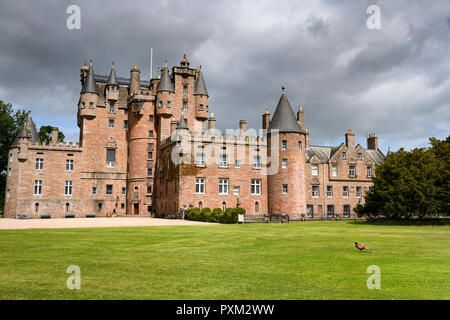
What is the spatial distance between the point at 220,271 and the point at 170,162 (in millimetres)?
39410

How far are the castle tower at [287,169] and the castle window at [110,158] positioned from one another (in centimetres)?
2345

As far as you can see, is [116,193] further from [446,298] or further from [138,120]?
[446,298]

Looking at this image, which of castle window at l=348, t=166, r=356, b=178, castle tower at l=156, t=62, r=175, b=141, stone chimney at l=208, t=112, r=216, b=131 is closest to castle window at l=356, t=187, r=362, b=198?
castle window at l=348, t=166, r=356, b=178

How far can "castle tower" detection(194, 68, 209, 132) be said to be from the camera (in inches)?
2324

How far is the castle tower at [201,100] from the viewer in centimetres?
5903

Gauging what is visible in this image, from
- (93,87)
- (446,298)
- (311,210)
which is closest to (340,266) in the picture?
(446,298)

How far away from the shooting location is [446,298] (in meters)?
8.27

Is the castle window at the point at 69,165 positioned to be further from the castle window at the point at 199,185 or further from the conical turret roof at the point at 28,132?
the castle window at the point at 199,185

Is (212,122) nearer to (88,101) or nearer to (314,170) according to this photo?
(314,170)

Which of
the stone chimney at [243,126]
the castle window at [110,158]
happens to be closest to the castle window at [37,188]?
the castle window at [110,158]

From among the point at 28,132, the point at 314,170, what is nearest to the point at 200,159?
the point at 314,170

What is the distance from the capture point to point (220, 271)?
1109 cm

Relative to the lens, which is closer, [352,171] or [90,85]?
[90,85]

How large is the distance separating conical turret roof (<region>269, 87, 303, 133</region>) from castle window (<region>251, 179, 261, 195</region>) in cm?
716
